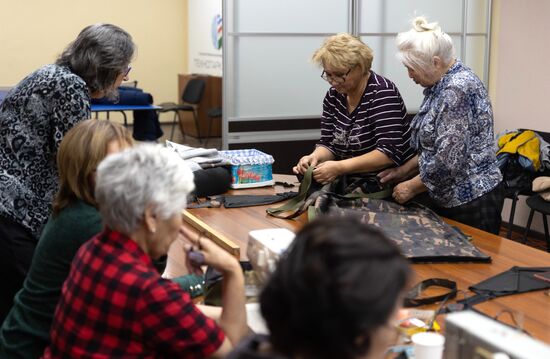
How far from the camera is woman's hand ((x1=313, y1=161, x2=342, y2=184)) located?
2.90 metres

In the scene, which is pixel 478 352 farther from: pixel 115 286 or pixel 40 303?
pixel 40 303

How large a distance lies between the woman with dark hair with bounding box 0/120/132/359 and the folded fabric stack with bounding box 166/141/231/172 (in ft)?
4.47

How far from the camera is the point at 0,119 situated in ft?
8.16

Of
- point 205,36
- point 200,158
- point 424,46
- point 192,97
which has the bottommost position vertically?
point 192,97

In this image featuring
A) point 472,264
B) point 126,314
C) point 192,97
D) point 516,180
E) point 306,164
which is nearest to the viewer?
point 126,314

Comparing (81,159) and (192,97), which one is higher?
(81,159)

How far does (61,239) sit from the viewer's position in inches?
71.9

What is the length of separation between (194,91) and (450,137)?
26.4ft

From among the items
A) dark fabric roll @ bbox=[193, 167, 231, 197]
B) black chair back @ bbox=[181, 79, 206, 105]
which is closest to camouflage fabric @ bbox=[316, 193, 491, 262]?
dark fabric roll @ bbox=[193, 167, 231, 197]

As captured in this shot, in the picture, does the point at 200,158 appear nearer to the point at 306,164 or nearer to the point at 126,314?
the point at 306,164

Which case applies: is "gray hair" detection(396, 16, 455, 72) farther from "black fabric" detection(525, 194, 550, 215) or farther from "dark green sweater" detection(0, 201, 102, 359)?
"black fabric" detection(525, 194, 550, 215)

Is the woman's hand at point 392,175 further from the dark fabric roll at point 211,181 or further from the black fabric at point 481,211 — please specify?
the dark fabric roll at point 211,181

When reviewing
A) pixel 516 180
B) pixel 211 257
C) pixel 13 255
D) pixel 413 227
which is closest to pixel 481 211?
pixel 413 227

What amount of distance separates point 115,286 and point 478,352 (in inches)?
27.7
